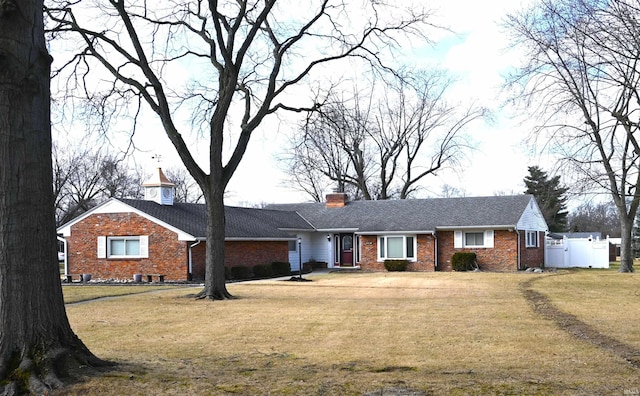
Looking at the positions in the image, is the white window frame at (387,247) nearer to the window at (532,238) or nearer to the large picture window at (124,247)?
the window at (532,238)

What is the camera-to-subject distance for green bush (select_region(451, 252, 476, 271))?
33875mm

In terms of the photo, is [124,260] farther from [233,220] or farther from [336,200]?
[336,200]

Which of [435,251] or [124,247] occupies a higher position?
[124,247]

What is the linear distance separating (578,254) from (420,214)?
10.6 metres

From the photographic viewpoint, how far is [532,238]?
1468 inches

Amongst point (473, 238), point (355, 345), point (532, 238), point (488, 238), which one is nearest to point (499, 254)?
point (488, 238)

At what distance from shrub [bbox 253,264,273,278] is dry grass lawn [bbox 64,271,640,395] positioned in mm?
12029

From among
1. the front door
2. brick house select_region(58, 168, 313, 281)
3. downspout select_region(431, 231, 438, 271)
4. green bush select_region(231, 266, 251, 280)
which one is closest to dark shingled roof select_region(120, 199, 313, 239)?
brick house select_region(58, 168, 313, 281)

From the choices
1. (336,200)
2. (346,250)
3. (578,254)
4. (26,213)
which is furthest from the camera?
(336,200)

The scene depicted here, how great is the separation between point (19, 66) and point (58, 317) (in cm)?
306

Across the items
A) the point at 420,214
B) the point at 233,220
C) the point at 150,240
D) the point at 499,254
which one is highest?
the point at 420,214

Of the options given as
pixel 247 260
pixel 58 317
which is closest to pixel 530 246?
pixel 247 260

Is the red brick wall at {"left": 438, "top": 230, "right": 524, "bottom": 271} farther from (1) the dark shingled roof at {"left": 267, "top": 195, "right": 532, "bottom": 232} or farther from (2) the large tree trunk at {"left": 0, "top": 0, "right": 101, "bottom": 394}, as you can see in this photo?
(2) the large tree trunk at {"left": 0, "top": 0, "right": 101, "bottom": 394}

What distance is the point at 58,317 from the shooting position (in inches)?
318
